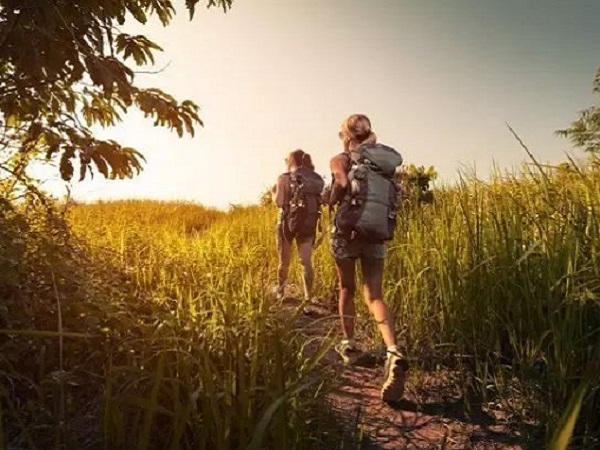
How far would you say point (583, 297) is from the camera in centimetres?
316

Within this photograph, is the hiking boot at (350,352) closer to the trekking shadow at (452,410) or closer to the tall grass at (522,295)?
the tall grass at (522,295)

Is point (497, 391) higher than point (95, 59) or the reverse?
the reverse

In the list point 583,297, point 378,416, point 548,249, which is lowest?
point 378,416

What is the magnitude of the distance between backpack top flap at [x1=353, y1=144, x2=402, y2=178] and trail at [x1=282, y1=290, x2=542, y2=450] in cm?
133

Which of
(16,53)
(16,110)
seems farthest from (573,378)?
(16,110)

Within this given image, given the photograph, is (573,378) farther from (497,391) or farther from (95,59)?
(95,59)

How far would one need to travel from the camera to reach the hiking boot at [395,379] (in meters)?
3.83

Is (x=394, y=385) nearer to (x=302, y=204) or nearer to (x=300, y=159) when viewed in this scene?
(x=302, y=204)

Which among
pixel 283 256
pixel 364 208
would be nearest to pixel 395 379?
pixel 364 208

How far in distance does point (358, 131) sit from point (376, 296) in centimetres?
127

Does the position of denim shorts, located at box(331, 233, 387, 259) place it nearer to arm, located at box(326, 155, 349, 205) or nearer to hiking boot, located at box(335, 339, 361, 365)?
arm, located at box(326, 155, 349, 205)

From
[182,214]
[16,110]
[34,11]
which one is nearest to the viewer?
[34,11]

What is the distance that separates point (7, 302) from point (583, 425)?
338 centimetres

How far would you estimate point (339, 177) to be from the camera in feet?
14.9
